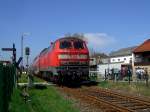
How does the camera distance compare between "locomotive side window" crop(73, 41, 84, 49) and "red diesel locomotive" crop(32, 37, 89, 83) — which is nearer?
"red diesel locomotive" crop(32, 37, 89, 83)

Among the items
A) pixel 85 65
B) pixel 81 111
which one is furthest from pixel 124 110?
pixel 85 65

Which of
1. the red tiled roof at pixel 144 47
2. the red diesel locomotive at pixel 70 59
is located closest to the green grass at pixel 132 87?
the red diesel locomotive at pixel 70 59

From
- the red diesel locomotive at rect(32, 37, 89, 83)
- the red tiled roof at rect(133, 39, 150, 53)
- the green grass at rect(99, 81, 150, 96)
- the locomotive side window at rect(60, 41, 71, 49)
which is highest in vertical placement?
the red tiled roof at rect(133, 39, 150, 53)

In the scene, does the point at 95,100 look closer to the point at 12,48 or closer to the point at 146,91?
the point at 146,91

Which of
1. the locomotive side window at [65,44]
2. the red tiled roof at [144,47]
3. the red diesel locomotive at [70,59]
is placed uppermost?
the red tiled roof at [144,47]

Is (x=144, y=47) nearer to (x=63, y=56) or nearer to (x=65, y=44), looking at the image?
(x=65, y=44)

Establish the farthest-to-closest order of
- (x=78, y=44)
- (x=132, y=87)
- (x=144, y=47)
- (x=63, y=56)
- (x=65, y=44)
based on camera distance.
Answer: (x=144, y=47) < (x=78, y=44) < (x=65, y=44) < (x=63, y=56) < (x=132, y=87)

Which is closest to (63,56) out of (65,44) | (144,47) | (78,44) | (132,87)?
(65,44)

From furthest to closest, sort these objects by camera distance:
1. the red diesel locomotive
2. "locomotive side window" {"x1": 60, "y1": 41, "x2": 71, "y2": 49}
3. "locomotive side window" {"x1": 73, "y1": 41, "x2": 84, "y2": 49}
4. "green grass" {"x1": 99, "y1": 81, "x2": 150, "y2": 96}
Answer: "locomotive side window" {"x1": 73, "y1": 41, "x2": 84, "y2": 49}, "locomotive side window" {"x1": 60, "y1": 41, "x2": 71, "y2": 49}, the red diesel locomotive, "green grass" {"x1": 99, "y1": 81, "x2": 150, "y2": 96}

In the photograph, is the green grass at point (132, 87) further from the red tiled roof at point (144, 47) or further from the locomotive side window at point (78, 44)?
the red tiled roof at point (144, 47)

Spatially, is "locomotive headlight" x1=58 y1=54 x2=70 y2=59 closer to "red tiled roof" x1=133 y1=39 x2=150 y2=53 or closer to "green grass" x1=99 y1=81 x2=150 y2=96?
"green grass" x1=99 y1=81 x2=150 y2=96

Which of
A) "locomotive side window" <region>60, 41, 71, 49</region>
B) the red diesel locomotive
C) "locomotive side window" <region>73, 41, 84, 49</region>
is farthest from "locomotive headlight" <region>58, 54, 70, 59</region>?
"locomotive side window" <region>73, 41, 84, 49</region>

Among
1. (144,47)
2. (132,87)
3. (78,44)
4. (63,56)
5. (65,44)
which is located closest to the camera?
(132,87)

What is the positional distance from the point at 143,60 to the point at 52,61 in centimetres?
3878
